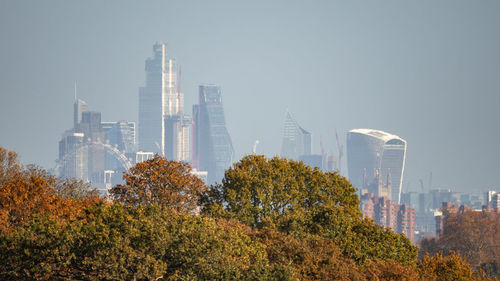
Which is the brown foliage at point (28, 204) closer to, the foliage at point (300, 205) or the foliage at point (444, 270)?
the foliage at point (300, 205)

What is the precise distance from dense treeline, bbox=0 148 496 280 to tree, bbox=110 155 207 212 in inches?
3.0

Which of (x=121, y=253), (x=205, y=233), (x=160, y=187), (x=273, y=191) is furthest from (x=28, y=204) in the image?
(x=273, y=191)

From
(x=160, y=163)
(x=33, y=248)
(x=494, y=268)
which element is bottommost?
(x=494, y=268)

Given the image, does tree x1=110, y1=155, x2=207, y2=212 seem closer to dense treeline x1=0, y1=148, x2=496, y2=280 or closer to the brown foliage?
dense treeline x1=0, y1=148, x2=496, y2=280

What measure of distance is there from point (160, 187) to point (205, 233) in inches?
783

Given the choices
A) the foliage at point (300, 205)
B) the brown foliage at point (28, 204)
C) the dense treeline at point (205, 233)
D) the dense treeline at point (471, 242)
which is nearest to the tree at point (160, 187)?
the dense treeline at point (205, 233)

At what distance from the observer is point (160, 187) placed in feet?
181

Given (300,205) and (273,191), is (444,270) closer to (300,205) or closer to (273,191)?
(300,205)

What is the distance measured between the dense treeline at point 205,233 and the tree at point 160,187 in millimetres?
77

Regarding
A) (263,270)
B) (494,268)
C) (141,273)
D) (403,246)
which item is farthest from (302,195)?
(494,268)

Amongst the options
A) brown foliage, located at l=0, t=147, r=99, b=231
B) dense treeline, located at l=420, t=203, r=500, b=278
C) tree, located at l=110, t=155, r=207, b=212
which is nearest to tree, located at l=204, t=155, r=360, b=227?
tree, located at l=110, t=155, r=207, b=212

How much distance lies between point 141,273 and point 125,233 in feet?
7.94

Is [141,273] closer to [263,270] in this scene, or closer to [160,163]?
[263,270]

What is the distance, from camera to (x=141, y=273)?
33656mm
